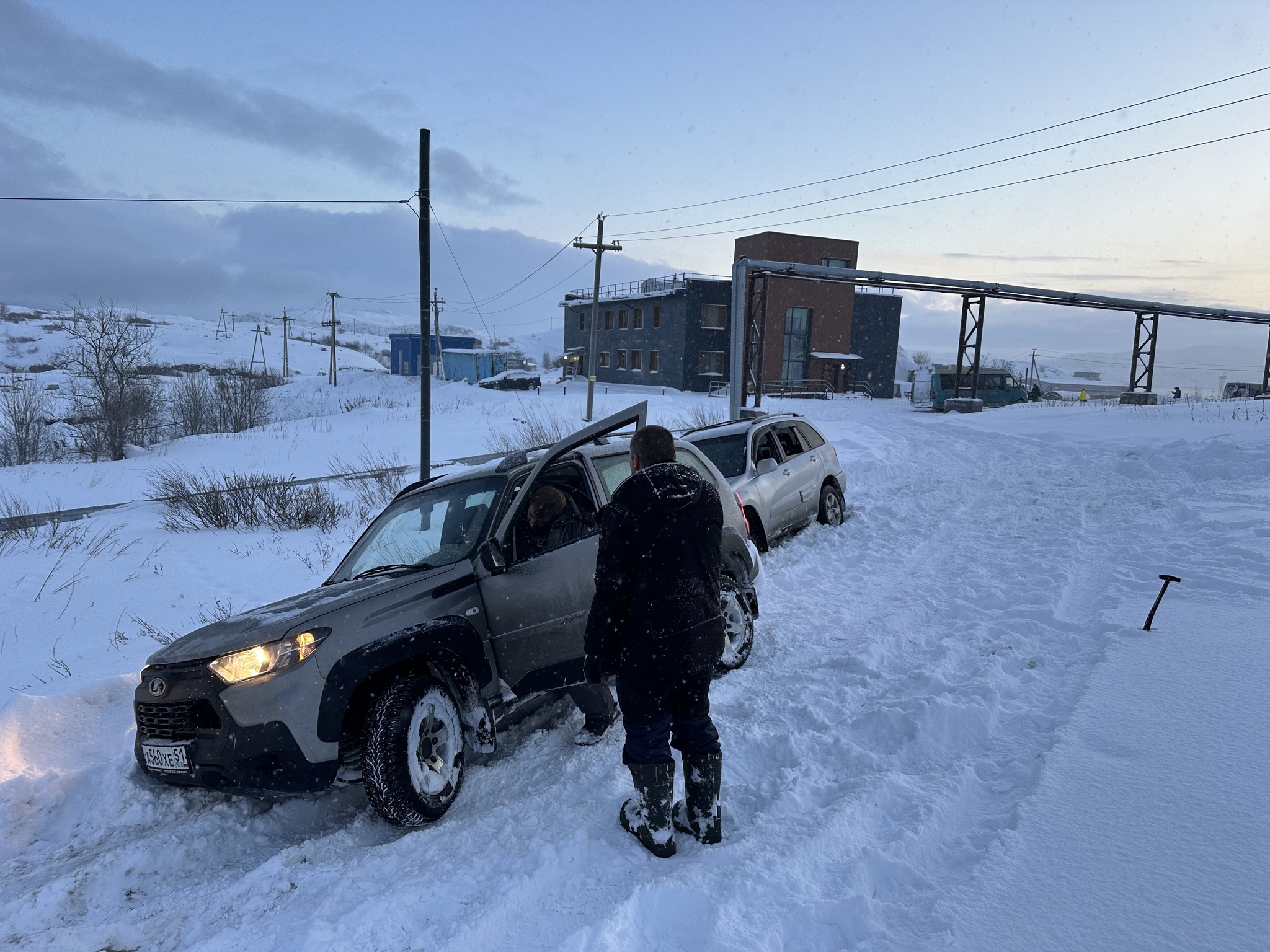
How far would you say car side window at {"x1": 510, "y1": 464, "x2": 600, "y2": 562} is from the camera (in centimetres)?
423

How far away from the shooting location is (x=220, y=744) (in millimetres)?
3273

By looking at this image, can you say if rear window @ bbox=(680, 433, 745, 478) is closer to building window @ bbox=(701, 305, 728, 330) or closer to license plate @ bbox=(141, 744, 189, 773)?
license plate @ bbox=(141, 744, 189, 773)

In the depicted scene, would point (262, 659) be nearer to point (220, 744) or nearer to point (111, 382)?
point (220, 744)

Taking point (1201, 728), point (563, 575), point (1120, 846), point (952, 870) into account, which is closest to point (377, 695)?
point (563, 575)

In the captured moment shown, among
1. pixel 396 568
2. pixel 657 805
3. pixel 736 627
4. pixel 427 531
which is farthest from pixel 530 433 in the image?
pixel 657 805

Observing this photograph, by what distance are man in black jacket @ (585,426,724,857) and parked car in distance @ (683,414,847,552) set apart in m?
4.67

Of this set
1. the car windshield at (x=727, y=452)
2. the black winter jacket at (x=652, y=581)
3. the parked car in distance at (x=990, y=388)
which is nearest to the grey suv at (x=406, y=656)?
the black winter jacket at (x=652, y=581)

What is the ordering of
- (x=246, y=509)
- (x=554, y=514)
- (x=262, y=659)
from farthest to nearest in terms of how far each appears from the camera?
1. (x=246, y=509)
2. (x=554, y=514)
3. (x=262, y=659)

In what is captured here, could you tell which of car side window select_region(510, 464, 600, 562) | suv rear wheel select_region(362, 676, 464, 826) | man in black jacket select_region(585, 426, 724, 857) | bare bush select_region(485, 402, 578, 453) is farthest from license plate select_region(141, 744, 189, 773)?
bare bush select_region(485, 402, 578, 453)

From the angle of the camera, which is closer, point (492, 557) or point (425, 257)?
point (492, 557)

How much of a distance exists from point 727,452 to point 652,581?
602 cm

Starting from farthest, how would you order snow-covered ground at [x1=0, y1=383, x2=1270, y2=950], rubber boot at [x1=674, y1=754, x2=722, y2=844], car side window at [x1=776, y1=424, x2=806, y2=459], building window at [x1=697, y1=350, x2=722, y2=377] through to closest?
building window at [x1=697, y1=350, x2=722, y2=377] → car side window at [x1=776, y1=424, x2=806, y2=459] → rubber boot at [x1=674, y1=754, x2=722, y2=844] → snow-covered ground at [x1=0, y1=383, x2=1270, y2=950]

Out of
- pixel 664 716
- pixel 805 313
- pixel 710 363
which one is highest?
pixel 805 313

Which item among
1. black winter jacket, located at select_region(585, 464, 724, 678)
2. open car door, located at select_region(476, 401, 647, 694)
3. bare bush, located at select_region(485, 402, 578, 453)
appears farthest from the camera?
bare bush, located at select_region(485, 402, 578, 453)
